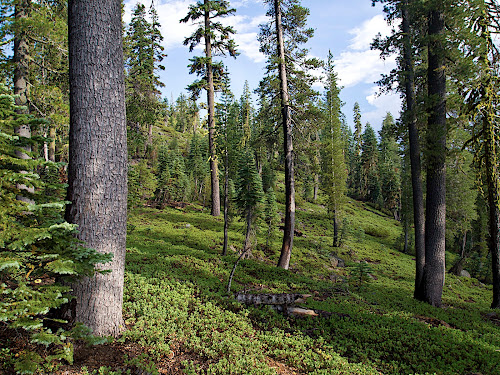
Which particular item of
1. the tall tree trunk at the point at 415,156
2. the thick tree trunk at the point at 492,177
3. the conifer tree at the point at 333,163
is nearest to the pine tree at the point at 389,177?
the conifer tree at the point at 333,163

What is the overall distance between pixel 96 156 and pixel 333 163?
2965 centimetres

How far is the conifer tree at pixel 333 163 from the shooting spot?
96.0ft

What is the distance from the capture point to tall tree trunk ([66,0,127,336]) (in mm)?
3906

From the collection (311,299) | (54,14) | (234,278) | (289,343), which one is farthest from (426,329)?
(54,14)

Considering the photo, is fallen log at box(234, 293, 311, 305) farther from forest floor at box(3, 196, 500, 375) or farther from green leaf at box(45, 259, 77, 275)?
green leaf at box(45, 259, 77, 275)

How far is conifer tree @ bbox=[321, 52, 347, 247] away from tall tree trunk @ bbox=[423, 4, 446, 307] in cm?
1773

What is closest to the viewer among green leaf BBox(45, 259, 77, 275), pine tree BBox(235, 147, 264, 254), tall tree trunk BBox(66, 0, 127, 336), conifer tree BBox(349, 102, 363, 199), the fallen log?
green leaf BBox(45, 259, 77, 275)

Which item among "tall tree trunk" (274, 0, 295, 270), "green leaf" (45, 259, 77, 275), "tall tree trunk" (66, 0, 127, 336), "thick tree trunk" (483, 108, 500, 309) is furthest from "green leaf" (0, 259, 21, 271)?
"thick tree trunk" (483, 108, 500, 309)

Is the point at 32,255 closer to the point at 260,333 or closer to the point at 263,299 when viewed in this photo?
the point at 260,333

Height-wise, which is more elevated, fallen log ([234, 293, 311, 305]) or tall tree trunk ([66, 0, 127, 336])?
tall tree trunk ([66, 0, 127, 336])

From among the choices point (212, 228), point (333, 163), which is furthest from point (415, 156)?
point (333, 163)

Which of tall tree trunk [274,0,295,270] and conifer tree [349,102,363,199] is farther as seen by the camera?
conifer tree [349,102,363,199]

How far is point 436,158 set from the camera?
374 inches

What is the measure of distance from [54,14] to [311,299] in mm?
12528
